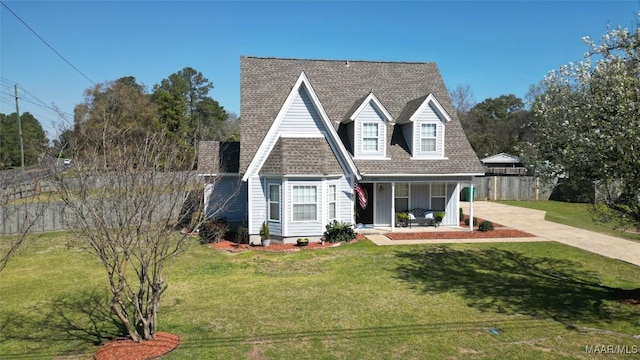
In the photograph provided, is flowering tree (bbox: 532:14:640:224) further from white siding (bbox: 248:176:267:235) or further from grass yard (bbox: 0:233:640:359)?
white siding (bbox: 248:176:267:235)

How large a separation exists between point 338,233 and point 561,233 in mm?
11842

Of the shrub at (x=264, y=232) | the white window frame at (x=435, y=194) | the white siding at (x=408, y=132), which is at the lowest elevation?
the shrub at (x=264, y=232)

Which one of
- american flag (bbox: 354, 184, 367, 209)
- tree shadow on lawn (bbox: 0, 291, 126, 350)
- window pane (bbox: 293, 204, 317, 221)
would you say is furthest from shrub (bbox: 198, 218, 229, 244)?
tree shadow on lawn (bbox: 0, 291, 126, 350)

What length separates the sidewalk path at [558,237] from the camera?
1709 cm

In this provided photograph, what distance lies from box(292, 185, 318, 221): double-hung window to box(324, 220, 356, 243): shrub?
0.86 meters

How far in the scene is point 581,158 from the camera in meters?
10.3

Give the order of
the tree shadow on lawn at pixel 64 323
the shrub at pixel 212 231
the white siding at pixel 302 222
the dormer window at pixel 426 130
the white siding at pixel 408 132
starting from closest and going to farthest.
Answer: the tree shadow on lawn at pixel 64 323 < the white siding at pixel 302 222 < the shrub at pixel 212 231 < the dormer window at pixel 426 130 < the white siding at pixel 408 132

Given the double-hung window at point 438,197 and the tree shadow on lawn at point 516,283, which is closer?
the tree shadow on lawn at point 516,283

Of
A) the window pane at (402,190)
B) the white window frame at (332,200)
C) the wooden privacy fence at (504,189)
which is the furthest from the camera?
the wooden privacy fence at (504,189)

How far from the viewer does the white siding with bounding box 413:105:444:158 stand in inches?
840

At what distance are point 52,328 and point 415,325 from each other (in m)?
8.63

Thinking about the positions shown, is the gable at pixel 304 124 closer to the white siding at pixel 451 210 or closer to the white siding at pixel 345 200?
the white siding at pixel 345 200

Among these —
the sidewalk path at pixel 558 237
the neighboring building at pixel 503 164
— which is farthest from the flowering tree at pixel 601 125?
the neighboring building at pixel 503 164

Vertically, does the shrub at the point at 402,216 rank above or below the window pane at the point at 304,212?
below
